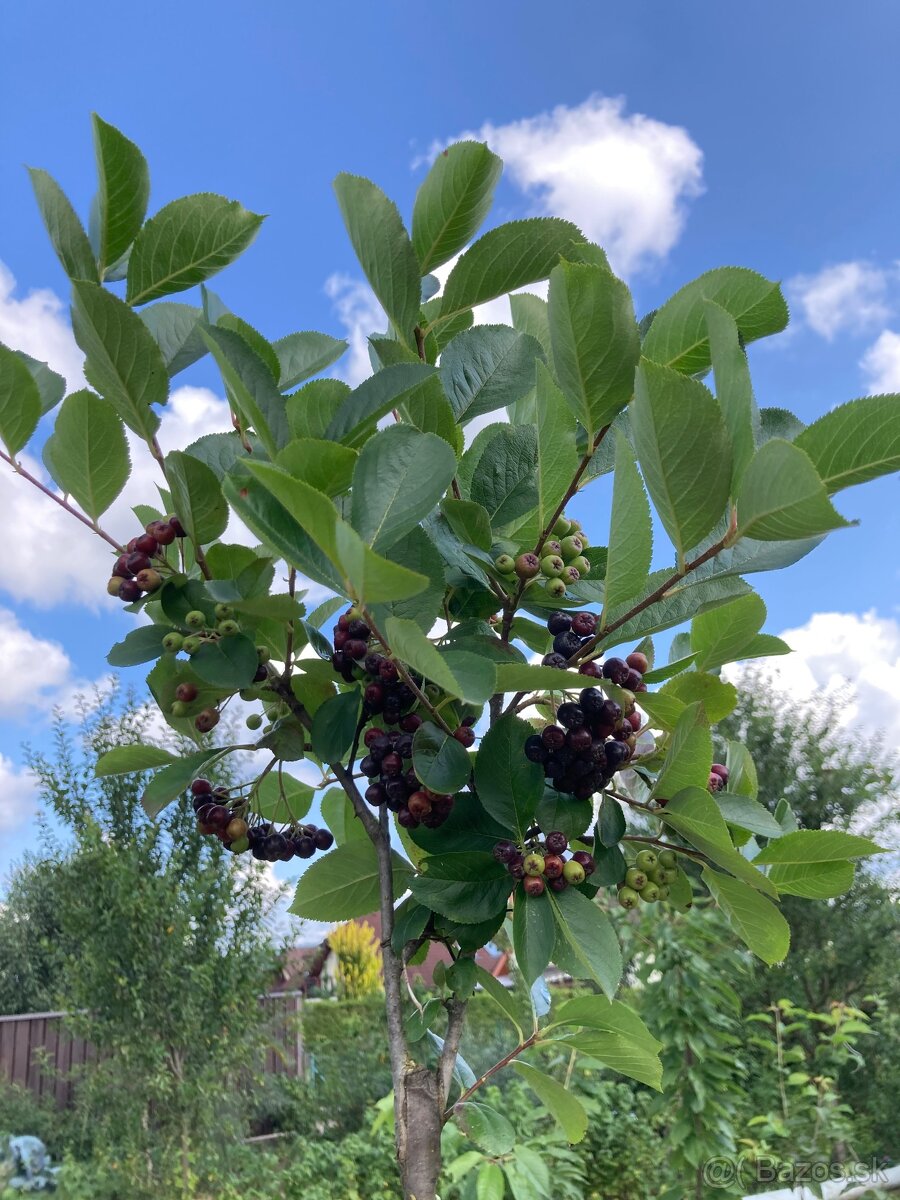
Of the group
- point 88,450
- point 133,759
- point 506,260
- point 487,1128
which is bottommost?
point 487,1128

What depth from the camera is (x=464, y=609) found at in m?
0.89

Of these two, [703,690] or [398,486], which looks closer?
[398,486]

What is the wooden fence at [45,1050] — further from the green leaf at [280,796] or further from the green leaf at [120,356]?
the green leaf at [120,356]

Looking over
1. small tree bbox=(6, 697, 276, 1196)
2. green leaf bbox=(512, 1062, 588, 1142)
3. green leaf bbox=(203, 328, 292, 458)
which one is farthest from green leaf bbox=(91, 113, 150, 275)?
small tree bbox=(6, 697, 276, 1196)

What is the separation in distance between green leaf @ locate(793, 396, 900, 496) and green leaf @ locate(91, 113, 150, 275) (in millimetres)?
603

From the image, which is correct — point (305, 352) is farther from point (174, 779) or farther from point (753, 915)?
point (753, 915)

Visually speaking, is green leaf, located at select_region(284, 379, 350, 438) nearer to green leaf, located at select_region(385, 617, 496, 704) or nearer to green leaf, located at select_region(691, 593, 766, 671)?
green leaf, located at select_region(385, 617, 496, 704)

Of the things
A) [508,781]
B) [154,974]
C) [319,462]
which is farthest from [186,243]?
[154,974]

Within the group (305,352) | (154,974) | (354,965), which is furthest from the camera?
(354,965)

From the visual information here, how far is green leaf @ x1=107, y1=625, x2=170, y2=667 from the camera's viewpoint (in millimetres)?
860

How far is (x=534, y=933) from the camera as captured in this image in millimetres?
756

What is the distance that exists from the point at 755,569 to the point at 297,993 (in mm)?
9590

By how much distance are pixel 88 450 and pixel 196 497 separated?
0.46 feet

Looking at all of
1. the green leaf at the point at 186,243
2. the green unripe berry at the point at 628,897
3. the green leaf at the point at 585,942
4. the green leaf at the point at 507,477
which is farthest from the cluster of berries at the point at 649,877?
the green leaf at the point at 186,243
